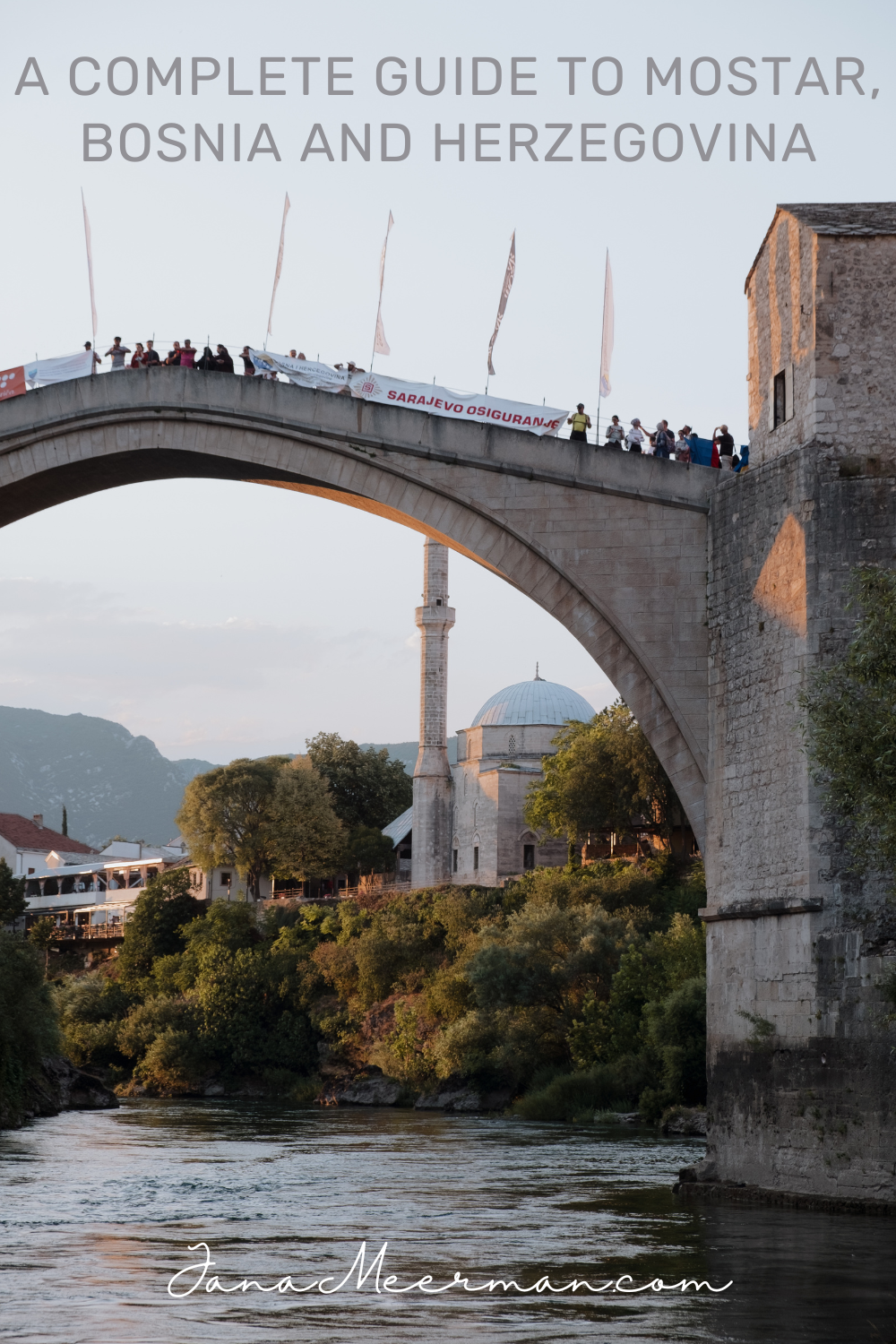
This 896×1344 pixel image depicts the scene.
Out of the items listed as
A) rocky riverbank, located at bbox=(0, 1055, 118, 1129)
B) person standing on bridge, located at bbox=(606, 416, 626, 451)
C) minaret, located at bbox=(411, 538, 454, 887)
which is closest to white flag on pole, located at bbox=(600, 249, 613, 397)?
person standing on bridge, located at bbox=(606, 416, 626, 451)

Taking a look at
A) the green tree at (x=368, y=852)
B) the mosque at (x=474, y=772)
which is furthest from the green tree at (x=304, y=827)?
the mosque at (x=474, y=772)

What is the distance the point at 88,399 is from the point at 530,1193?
11.6 m

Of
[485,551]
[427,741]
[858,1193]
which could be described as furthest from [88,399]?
[427,741]

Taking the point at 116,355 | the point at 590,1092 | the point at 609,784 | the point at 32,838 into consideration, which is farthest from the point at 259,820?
the point at 116,355

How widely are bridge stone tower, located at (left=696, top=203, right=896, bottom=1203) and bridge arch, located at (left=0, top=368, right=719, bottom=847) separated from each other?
69cm

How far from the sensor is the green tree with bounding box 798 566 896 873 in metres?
13.9

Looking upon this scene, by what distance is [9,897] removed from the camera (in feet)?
190

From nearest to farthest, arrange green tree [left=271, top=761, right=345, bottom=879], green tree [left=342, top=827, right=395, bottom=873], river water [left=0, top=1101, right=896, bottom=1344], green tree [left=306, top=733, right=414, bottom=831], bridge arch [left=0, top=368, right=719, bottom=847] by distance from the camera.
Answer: river water [left=0, top=1101, right=896, bottom=1344] < bridge arch [left=0, top=368, right=719, bottom=847] < green tree [left=271, top=761, right=345, bottom=879] < green tree [left=342, top=827, right=395, bottom=873] < green tree [left=306, top=733, right=414, bottom=831]

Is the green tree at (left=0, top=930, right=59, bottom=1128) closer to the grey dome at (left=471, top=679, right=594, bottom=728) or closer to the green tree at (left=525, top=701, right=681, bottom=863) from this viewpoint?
the green tree at (left=525, top=701, right=681, bottom=863)

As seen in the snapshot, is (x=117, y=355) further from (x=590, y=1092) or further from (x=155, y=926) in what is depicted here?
(x=155, y=926)

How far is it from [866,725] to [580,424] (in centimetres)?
763


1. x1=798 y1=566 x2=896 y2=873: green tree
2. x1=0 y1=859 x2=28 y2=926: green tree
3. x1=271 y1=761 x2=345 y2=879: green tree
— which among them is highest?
x1=271 y1=761 x2=345 y2=879: green tree

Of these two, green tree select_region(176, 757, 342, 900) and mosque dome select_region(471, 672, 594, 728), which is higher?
mosque dome select_region(471, 672, 594, 728)

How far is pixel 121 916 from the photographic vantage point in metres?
72.2
